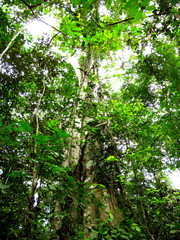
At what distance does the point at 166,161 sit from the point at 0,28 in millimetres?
7163

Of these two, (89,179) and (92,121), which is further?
(92,121)

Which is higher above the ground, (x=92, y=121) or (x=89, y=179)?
(x=92, y=121)

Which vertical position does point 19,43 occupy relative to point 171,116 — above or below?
above

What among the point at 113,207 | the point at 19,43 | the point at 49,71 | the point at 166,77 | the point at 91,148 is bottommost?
the point at 113,207

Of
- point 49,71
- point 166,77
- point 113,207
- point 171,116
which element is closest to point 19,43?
point 49,71

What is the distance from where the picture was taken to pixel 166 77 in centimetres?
659

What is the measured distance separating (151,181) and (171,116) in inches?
89.4

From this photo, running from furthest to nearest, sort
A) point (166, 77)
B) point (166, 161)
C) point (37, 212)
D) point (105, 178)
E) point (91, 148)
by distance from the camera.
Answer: point (166, 77) < point (166, 161) < point (91, 148) < point (105, 178) < point (37, 212)

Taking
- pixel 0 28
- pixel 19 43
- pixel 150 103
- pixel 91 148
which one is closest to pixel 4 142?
pixel 91 148

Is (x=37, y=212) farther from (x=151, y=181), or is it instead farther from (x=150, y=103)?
(x=150, y=103)

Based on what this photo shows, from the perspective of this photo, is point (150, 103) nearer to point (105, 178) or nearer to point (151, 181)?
point (151, 181)

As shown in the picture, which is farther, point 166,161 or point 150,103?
point 150,103

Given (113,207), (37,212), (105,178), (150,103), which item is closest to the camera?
(37,212)

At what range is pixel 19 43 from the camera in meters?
3.90
